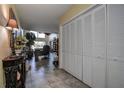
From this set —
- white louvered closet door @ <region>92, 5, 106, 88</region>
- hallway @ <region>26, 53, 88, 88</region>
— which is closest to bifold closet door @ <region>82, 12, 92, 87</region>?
white louvered closet door @ <region>92, 5, 106, 88</region>

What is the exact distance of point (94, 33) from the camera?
8.75 feet

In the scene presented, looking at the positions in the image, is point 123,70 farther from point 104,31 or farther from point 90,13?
point 90,13

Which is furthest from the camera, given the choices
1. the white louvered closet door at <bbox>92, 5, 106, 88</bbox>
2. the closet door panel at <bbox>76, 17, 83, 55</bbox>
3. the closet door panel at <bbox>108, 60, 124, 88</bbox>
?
the closet door panel at <bbox>76, 17, 83, 55</bbox>

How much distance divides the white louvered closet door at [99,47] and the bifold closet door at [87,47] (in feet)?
0.53

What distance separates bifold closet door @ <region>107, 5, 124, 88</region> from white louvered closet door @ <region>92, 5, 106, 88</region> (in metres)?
0.15

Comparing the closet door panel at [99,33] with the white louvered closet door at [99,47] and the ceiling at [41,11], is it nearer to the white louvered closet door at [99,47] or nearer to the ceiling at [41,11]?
the white louvered closet door at [99,47]

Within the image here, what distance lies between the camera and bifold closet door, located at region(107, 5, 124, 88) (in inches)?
75.6

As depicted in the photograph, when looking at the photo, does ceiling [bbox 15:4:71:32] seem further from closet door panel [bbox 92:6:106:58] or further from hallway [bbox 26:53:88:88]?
hallway [bbox 26:53:88:88]

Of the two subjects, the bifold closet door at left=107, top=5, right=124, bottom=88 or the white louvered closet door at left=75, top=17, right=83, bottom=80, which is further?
the white louvered closet door at left=75, top=17, right=83, bottom=80

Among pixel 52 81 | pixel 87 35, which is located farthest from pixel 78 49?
pixel 52 81

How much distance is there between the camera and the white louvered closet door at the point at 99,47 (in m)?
2.33
